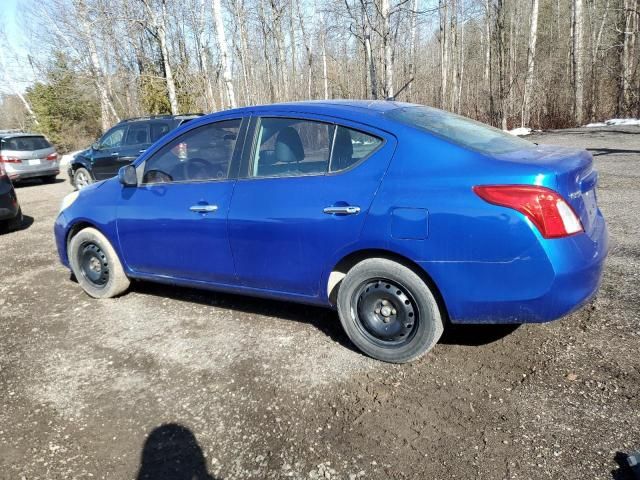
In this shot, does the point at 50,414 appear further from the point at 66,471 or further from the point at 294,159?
the point at 294,159

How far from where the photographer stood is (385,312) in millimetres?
3133

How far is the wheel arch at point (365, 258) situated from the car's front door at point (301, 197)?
0.09 metres

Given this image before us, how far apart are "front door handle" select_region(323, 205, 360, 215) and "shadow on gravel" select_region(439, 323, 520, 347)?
3.92ft

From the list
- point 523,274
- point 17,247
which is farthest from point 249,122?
point 17,247

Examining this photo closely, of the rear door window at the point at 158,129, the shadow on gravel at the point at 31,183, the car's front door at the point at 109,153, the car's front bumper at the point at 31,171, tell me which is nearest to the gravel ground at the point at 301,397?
the rear door window at the point at 158,129

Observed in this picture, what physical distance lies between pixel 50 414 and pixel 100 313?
1630 millimetres

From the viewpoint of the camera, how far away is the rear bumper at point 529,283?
257 cm

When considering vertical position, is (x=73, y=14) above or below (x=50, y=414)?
above

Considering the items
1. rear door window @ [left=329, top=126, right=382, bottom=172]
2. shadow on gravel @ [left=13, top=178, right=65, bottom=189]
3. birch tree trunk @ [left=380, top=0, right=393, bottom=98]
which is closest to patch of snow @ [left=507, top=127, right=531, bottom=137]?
birch tree trunk @ [left=380, top=0, right=393, bottom=98]

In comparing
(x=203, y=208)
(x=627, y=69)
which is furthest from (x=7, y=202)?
(x=627, y=69)

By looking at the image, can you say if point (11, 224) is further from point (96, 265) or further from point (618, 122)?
point (618, 122)

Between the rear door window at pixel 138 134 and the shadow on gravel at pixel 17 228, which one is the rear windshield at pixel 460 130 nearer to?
the shadow on gravel at pixel 17 228

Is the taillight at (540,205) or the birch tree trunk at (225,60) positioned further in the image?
the birch tree trunk at (225,60)

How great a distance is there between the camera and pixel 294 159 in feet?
11.4
